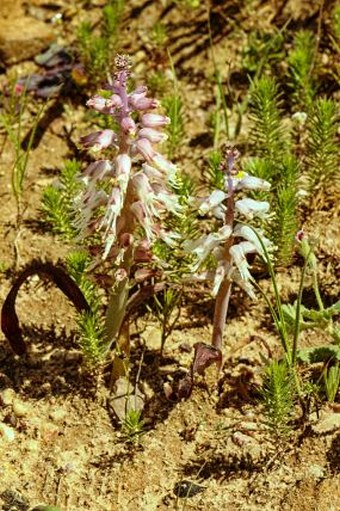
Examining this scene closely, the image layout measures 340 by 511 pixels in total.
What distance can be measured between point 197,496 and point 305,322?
1.10 metres

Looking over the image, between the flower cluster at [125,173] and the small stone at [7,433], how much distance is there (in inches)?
46.3

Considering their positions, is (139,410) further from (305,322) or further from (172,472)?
(305,322)

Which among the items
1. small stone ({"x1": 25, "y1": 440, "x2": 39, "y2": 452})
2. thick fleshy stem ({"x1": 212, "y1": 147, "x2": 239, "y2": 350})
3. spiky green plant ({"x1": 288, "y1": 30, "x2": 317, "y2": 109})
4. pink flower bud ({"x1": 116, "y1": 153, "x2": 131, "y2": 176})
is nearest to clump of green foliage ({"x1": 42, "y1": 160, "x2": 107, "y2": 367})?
pink flower bud ({"x1": 116, "y1": 153, "x2": 131, "y2": 176})

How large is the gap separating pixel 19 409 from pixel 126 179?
1.55 m

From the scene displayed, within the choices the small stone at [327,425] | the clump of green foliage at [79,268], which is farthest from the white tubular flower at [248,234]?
the small stone at [327,425]

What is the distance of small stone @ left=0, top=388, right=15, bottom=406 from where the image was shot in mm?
5391

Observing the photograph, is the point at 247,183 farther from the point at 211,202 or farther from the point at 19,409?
the point at 19,409

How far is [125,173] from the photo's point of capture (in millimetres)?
4559

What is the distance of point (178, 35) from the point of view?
7.53m

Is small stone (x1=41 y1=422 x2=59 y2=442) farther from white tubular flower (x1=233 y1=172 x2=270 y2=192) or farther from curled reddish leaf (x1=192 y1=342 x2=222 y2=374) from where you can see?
white tubular flower (x1=233 y1=172 x2=270 y2=192)

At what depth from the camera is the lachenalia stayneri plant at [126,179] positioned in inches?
180

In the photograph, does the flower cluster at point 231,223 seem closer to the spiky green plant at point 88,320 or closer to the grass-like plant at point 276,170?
the grass-like plant at point 276,170

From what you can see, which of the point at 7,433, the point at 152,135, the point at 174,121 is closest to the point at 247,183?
the point at 152,135

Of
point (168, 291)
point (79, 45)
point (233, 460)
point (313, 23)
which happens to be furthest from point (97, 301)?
point (313, 23)
